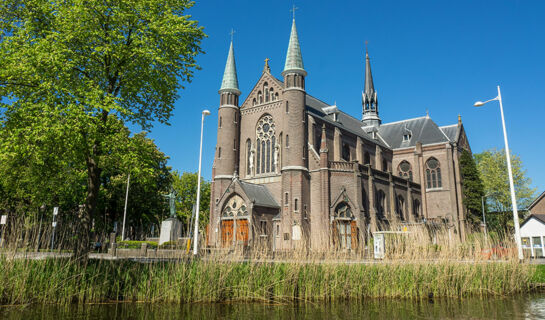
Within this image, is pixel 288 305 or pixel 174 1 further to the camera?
pixel 174 1

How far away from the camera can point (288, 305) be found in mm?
11375

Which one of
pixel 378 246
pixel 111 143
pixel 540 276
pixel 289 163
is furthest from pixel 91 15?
pixel 289 163

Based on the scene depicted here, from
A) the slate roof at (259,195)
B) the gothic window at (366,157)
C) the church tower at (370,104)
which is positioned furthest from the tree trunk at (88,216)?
the church tower at (370,104)

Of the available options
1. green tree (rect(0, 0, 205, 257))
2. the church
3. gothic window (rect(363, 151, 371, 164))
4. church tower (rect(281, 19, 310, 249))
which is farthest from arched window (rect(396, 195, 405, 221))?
green tree (rect(0, 0, 205, 257))

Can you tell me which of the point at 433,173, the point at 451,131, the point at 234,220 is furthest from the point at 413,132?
the point at 234,220

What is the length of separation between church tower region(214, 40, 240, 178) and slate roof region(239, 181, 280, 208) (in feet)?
11.3

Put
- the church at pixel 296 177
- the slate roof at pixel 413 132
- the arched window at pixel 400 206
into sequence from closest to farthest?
the church at pixel 296 177
the arched window at pixel 400 206
the slate roof at pixel 413 132

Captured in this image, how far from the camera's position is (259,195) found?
3509 cm

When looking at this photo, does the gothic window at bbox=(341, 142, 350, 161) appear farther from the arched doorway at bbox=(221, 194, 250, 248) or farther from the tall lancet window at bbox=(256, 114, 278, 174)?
the arched doorway at bbox=(221, 194, 250, 248)

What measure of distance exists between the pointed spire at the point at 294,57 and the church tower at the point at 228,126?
253 inches

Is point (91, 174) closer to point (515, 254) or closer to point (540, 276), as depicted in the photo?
point (515, 254)

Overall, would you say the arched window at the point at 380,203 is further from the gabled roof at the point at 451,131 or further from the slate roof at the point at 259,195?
the gabled roof at the point at 451,131

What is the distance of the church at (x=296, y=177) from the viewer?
33906 mm

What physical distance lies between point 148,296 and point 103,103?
21.6ft
